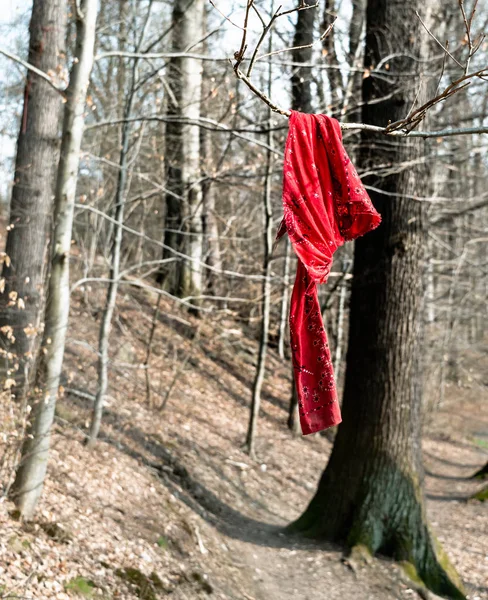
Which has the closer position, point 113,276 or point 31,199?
point 31,199

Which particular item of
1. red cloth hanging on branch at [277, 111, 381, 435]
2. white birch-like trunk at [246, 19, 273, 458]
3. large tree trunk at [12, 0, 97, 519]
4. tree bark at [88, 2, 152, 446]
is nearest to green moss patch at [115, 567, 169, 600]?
large tree trunk at [12, 0, 97, 519]

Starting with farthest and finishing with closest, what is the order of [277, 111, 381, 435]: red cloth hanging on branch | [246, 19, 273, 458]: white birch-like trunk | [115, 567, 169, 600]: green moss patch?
[246, 19, 273, 458]: white birch-like trunk < [115, 567, 169, 600]: green moss patch < [277, 111, 381, 435]: red cloth hanging on branch

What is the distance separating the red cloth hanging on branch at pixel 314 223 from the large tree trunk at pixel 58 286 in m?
2.68

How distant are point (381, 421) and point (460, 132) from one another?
4850 millimetres

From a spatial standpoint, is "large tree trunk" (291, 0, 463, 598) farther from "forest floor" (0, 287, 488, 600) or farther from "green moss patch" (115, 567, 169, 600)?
"green moss patch" (115, 567, 169, 600)

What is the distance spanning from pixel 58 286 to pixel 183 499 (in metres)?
3.80

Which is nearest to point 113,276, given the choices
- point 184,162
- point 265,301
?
point 265,301

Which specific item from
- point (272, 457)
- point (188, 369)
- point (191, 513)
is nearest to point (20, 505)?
point (191, 513)

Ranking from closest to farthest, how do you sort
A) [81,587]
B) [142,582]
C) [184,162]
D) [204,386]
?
[81,587] → [142,582] → [184,162] → [204,386]

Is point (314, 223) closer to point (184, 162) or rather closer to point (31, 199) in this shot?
point (31, 199)

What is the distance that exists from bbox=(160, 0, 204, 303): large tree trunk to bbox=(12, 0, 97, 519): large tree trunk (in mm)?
4655

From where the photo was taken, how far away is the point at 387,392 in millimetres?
7652

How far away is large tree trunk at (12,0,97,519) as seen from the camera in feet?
18.5

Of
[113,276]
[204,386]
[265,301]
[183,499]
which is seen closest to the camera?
[183,499]
